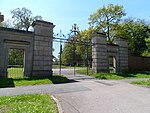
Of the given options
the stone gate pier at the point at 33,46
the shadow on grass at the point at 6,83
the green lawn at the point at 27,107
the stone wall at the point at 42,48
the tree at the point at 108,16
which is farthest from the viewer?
the tree at the point at 108,16

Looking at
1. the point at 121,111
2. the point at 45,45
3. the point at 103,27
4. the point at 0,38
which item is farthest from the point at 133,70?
the point at 121,111

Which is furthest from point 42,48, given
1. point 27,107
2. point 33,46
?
point 27,107

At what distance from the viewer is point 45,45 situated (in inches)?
575

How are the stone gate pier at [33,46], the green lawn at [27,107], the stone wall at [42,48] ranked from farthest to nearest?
the stone wall at [42,48] < the stone gate pier at [33,46] < the green lawn at [27,107]

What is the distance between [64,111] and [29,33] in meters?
9.03

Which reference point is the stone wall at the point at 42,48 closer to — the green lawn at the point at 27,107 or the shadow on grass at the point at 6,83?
the shadow on grass at the point at 6,83

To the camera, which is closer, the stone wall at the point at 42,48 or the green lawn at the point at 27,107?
the green lawn at the point at 27,107

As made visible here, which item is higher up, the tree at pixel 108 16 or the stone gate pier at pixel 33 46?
the tree at pixel 108 16

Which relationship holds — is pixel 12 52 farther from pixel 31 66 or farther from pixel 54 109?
pixel 54 109

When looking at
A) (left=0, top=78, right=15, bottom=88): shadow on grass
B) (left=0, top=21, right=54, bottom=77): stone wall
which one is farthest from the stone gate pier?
(left=0, top=78, right=15, bottom=88): shadow on grass

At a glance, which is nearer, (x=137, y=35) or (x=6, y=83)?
(x=6, y=83)

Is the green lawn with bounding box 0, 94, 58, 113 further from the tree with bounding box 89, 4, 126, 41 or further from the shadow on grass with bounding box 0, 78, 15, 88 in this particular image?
the tree with bounding box 89, 4, 126, 41

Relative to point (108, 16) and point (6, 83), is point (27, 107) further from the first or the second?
point (108, 16)

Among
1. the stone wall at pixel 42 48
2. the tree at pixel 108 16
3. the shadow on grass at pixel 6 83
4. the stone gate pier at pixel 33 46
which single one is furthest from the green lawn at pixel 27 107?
the tree at pixel 108 16
